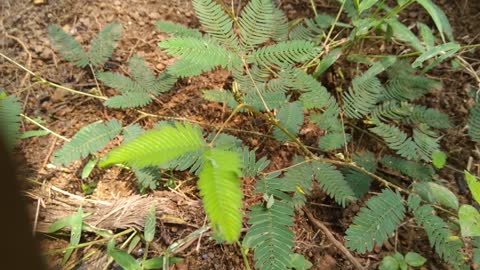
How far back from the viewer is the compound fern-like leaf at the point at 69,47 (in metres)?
2.01

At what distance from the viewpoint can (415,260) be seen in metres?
1.71

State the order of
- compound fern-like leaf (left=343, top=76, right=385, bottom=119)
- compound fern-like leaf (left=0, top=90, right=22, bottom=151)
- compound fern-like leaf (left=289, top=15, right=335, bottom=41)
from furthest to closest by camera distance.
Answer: compound fern-like leaf (left=289, top=15, right=335, bottom=41) → compound fern-like leaf (left=343, top=76, right=385, bottom=119) → compound fern-like leaf (left=0, top=90, right=22, bottom=151)

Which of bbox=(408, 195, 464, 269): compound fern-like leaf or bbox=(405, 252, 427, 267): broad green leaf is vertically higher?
bbox=(408, 195, 464, 269): compound fern-like leaf

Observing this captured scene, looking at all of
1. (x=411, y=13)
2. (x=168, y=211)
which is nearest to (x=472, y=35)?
Result: (x=411, y=13)

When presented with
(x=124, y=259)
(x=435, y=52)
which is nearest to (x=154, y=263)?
(x=124, y=259)

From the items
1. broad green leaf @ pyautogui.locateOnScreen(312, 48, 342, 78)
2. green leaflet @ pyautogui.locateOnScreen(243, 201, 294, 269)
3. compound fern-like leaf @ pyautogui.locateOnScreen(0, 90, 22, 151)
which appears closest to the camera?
green leaflet @ pyautogui.locateOnScreen(243, 201, 294, 269)

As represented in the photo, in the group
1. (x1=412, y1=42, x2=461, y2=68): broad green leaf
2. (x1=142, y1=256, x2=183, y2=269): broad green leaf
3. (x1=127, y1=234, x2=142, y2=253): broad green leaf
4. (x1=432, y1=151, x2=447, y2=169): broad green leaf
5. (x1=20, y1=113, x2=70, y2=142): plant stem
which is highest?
(x1=412, y1=42, x2=461, y2=68): broad green leaf

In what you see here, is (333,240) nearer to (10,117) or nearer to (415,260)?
(415,260)

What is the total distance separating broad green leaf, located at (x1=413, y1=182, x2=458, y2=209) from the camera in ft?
5.52

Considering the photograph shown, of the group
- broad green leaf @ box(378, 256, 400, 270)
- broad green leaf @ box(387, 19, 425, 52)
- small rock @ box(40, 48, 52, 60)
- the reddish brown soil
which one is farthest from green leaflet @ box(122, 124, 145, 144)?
broad green leaf @ box(387, 19, 425, 52)

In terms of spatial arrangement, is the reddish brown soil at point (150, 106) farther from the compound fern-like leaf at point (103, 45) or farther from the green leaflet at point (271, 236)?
→ the green leaflet at point (271, 236)

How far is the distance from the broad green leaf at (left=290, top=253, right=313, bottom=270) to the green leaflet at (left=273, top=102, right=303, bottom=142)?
50 cm

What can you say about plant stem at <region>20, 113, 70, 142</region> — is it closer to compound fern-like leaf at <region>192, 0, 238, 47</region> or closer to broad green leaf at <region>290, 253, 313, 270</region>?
compound fern-like leaf at <region>192, 0, 238, 47</region>

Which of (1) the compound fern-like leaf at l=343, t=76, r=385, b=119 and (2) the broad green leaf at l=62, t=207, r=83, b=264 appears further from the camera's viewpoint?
(1) the compound fern-like leaf at l=343, t=76, r=385, b=119
